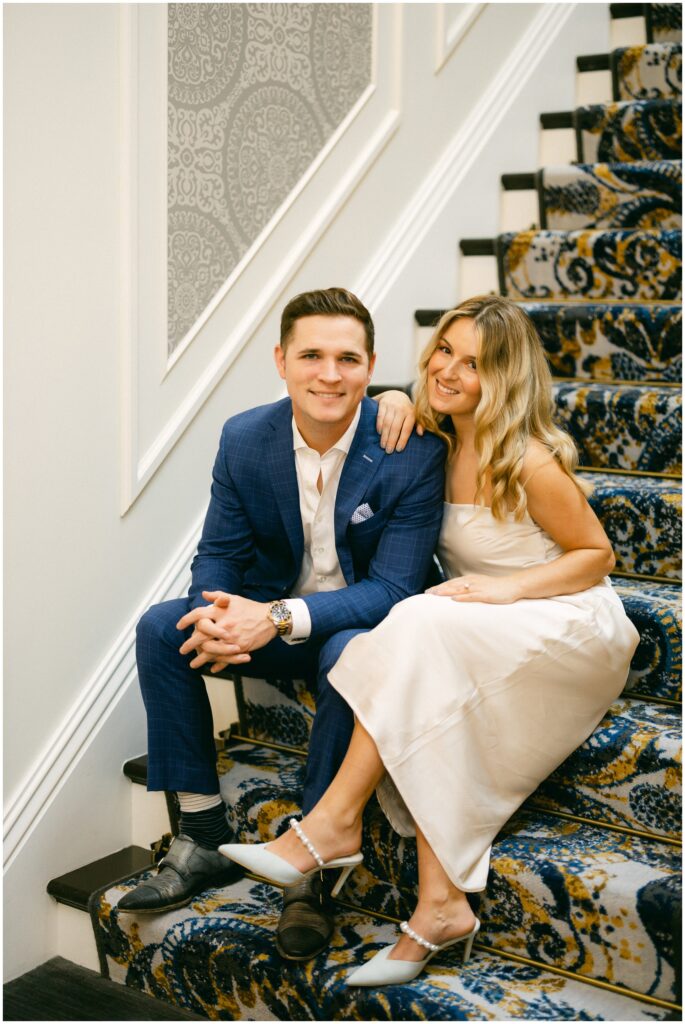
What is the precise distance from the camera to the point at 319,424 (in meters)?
1.98

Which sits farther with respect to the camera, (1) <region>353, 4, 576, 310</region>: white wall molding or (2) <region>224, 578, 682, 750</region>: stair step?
(1) <region>353, 4, 576, 310</region>: white wall molding

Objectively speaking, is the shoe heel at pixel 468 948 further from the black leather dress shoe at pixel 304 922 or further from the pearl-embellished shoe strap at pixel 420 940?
the black leather dress shoe at pixel 304 922

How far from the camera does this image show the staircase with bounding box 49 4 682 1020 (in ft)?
5.35

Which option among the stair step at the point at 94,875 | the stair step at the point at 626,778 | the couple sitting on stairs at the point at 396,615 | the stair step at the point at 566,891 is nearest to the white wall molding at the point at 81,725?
the stair step at the point at 94,875

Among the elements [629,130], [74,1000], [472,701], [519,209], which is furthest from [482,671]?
[629,130]

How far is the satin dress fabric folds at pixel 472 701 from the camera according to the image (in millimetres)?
1691

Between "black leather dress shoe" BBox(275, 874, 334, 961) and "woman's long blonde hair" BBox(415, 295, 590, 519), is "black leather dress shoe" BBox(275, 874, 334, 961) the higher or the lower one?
the lower one

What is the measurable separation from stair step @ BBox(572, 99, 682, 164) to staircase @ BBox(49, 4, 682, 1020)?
215 millimetres

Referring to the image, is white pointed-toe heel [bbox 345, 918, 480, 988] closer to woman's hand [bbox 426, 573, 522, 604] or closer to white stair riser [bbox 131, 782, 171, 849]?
woman's hand [bbox 426, 573, 522, 604]

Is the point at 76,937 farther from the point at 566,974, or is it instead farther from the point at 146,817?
the point at 566,974

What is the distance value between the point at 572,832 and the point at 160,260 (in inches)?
56.5

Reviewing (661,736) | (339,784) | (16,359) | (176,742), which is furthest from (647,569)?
(16,359)

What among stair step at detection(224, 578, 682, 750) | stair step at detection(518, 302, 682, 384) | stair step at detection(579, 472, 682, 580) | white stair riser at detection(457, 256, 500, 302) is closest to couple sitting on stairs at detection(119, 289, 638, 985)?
stair step at detection(224, 578, 682, 750)

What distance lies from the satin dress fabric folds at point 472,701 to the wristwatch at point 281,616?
150mm
